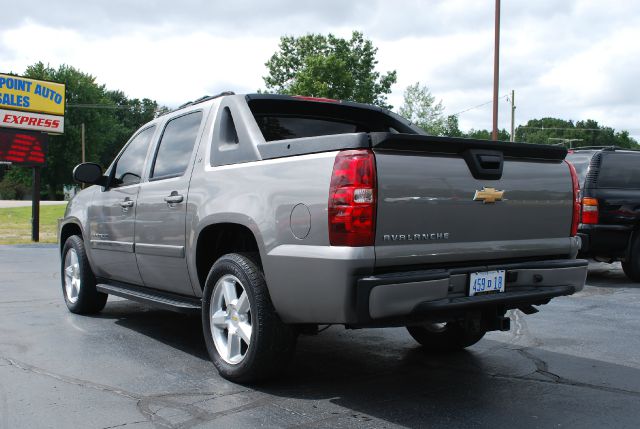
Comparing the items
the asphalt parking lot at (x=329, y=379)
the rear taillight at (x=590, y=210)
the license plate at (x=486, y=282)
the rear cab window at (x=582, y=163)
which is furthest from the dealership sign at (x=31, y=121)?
the license plate at (x=486, y=282)

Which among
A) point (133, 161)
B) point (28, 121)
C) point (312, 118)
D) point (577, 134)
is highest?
point (577, 134)

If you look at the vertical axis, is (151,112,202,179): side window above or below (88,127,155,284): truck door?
above

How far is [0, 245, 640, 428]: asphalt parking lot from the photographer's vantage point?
3.56 metres

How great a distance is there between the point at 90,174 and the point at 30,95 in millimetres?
16051

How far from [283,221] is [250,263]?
465mm

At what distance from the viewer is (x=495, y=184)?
12.9 ft

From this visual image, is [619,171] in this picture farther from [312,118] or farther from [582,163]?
[312,118]

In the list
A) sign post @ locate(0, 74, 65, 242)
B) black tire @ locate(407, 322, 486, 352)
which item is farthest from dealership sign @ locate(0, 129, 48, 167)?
black tire @ locate(407, 322, 486, 352)

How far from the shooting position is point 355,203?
3395 millimetres

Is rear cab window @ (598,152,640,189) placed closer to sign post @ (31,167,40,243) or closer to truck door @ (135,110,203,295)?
truck door @ (135,110,203,295)

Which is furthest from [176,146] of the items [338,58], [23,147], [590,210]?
[338,58]

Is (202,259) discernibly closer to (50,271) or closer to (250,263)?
(250,263)

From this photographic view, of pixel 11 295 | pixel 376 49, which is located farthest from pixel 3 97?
pixel 376 49

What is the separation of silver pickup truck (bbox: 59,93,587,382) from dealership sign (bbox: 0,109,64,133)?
16.5 m
